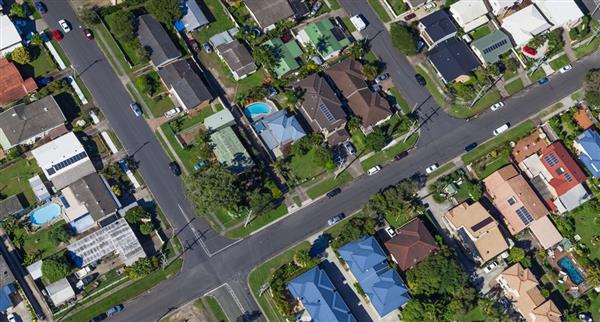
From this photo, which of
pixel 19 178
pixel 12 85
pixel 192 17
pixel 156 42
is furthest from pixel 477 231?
pixel 12 85

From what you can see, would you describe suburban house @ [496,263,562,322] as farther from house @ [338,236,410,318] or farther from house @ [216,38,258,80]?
house @ [216,38,258,80]

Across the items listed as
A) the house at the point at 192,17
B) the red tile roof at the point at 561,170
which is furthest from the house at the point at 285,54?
the red tile roof at the point at 561,170

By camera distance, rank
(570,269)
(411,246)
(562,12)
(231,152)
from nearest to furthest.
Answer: (411,246) → (231,152) → (570,269) → (562,12)

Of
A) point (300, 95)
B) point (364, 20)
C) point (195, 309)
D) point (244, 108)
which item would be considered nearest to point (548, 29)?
point (364, 20)

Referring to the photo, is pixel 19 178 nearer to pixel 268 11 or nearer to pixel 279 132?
pixel 279 132

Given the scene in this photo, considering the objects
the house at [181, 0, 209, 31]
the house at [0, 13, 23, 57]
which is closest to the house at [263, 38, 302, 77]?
the house at [181, 0, 209, 31]

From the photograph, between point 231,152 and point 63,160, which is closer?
point 63,160

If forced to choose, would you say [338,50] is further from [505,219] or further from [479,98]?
[505,219]

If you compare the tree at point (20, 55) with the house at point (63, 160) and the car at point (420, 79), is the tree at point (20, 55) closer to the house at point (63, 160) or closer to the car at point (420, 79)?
the house at point (63, 160)
